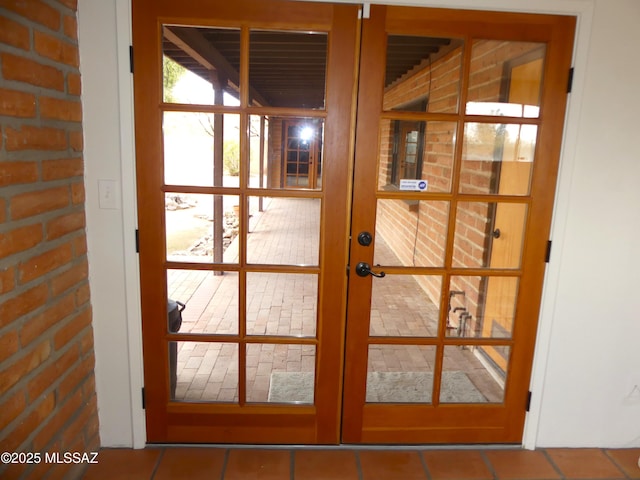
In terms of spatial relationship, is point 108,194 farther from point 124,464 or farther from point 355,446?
point 355,446

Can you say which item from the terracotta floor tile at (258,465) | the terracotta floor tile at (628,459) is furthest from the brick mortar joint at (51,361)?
the terracotta floor tile at (628,459)

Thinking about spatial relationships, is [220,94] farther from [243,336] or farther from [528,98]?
[528,98]

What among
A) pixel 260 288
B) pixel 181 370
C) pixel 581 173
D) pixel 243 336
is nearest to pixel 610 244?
pixel 581 173

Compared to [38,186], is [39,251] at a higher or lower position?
lower

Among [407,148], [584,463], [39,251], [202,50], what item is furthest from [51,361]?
[584,463]

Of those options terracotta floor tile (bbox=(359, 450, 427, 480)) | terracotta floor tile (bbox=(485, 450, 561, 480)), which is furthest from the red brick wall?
terracotta floor tile (bbox=(485, 450, 561, 480))

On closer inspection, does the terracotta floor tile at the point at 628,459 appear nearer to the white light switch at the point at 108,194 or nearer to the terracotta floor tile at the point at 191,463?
the terracotta floor tile at the point at 191,463

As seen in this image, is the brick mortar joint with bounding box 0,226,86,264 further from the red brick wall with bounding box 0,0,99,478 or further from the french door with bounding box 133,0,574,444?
the french door with bounding box 133,0,574,444

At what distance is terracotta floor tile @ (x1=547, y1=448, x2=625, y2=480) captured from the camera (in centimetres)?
215

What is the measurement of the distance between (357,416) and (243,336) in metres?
0.71

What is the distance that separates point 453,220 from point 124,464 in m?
1.92

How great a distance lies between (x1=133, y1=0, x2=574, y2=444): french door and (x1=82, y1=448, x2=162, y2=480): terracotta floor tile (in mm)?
97

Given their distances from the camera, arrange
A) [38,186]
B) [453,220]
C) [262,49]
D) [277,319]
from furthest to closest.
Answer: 1. [277,319]
2. [262,49]
3. [453,220]
4. [38,186]

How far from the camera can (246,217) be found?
6.92 feet
